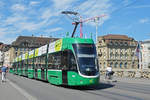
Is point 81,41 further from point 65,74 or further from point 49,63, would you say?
point 49,63

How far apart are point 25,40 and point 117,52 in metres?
45.4

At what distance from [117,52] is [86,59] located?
295 feet

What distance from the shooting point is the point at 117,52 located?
102500 mm

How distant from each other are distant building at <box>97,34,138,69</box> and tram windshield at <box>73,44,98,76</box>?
84.4 m

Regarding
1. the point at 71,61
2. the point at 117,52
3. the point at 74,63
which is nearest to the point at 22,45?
the point at 117,52

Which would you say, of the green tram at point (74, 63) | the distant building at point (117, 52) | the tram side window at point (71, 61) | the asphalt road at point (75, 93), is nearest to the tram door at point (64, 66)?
the green tram at point (74, 63)

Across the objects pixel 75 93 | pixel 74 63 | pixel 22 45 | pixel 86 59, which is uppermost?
pixel 22 45

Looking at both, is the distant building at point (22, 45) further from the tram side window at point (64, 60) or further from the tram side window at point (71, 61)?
the tram side window at point (71, 61)

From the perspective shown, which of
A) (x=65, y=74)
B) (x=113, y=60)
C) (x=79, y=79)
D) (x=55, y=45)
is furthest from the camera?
(x=113, y=60)

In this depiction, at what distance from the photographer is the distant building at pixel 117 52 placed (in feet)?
328

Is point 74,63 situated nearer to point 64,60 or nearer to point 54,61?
point 64,60

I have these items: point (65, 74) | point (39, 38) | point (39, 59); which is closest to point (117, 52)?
point (39, 38)

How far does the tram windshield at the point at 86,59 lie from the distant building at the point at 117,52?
84.4m

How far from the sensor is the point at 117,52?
10250 cm
